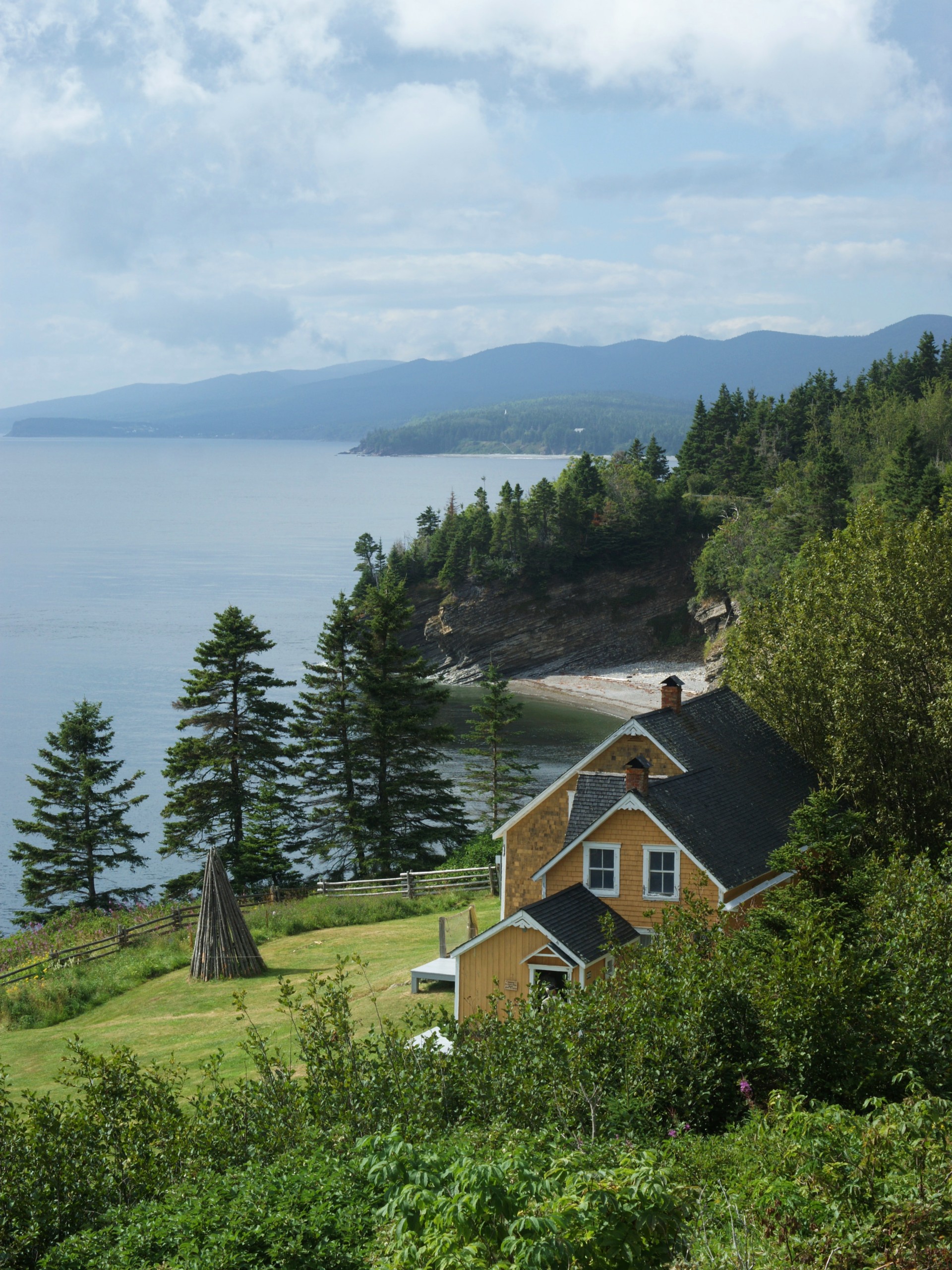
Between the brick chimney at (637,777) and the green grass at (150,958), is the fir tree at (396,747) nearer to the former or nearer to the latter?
the green grass at (150,958)

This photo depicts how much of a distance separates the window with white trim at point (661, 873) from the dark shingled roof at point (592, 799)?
122 centimetres

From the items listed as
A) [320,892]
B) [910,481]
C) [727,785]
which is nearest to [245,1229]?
[727,785]

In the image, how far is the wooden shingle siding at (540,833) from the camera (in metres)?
24.7

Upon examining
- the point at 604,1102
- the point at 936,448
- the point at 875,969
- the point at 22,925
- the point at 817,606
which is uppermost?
the point at 936,448

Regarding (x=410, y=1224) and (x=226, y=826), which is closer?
(x=410, y=1224)

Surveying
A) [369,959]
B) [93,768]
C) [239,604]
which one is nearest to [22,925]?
[93,768]

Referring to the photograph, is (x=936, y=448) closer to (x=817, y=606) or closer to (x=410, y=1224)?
(x=817, y=606)

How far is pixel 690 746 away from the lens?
24.5 metres

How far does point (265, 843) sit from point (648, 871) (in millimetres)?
20364

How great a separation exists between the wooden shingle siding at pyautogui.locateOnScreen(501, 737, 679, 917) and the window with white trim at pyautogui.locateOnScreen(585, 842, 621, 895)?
2.45 m

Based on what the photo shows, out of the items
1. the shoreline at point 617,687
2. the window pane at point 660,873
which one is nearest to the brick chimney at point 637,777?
the window pane at point 660,873

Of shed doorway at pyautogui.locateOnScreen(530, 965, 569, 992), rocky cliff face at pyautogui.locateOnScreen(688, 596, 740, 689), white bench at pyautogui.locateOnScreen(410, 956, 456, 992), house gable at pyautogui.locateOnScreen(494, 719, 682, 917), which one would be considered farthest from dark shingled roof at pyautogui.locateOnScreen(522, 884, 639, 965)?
rocky cliff face at pyautogui.locateOnScreen(688, 596, 740, 689)

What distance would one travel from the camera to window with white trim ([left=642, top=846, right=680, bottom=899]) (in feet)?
70.9

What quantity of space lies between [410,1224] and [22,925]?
36758mm
